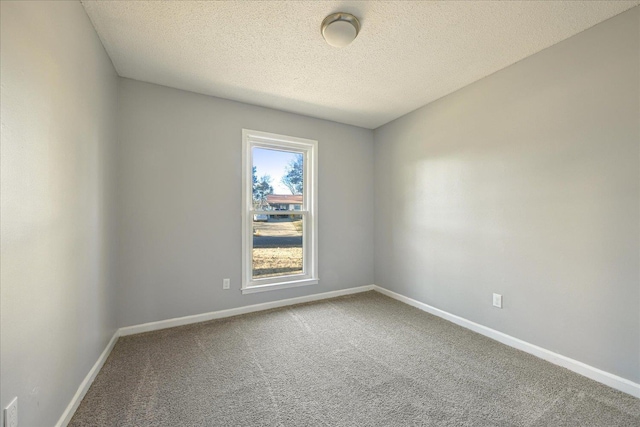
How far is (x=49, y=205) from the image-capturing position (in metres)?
1.27

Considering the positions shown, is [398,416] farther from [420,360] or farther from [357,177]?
[357,177]

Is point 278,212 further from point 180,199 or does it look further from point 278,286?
point 180,199

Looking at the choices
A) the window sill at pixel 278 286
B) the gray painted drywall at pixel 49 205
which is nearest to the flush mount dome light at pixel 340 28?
the gray painted drywall at pixel 49 205

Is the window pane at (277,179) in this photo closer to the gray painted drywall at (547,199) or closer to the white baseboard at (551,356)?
the gray painted drywall at (547,199)

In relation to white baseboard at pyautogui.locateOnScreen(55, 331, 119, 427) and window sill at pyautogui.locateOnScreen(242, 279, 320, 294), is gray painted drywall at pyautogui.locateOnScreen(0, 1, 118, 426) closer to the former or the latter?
white baseboard at pyautogui.locateOnScreen(55, 331, 119, 427)

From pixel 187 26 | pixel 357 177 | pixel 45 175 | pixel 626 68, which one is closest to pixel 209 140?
pixel 187 26

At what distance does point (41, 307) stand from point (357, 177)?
3345mm

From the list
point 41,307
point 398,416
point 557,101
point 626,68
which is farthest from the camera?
point 557,101

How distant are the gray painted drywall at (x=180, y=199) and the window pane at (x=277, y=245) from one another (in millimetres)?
246

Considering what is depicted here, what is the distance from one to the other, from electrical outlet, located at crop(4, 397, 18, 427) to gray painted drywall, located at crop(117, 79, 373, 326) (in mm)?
1572

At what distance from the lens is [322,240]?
11.6 ft

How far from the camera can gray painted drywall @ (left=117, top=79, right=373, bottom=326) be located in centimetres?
247

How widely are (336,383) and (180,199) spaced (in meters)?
2.23

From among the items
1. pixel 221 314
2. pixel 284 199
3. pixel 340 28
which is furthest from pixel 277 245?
pixel 340 28
